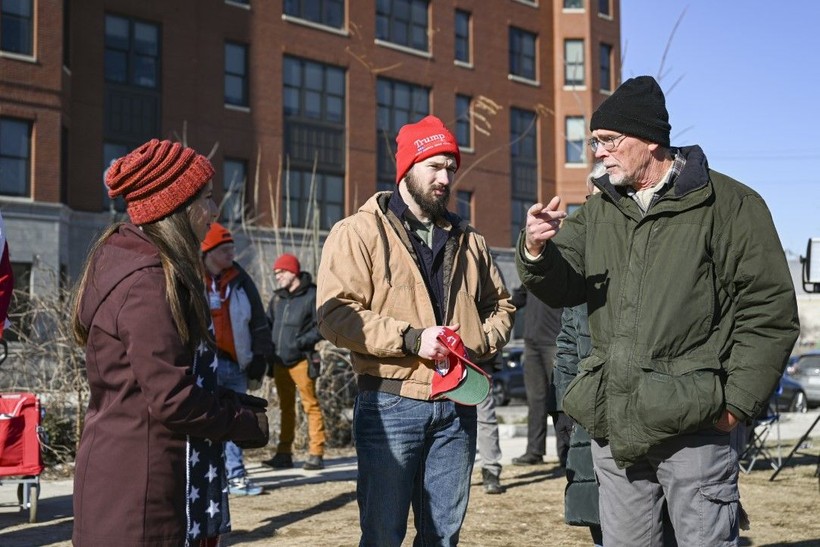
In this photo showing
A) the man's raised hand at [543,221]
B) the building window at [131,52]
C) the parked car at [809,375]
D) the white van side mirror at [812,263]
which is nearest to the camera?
the man's raised hand at [543,221]

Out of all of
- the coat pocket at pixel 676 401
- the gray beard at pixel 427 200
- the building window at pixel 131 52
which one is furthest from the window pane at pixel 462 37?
the coat pocket at pixel 676 401

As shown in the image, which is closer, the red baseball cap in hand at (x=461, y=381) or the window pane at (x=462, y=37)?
the red baseball cap in hand at (x=461, y=381)

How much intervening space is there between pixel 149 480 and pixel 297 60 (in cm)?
3134

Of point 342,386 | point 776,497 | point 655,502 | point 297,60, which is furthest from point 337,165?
point 655,502

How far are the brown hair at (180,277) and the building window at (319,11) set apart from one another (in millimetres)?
30891

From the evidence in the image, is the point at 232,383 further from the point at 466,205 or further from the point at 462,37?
the point at 462,37

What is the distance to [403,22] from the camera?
3675 cm

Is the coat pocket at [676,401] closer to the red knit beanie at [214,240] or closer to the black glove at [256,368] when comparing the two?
the red knit beanie at [214,240]

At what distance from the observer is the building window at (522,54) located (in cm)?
4138

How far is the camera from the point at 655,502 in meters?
3.85

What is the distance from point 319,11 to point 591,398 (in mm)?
31899

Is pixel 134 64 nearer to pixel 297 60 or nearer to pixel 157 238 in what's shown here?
pixel 297 60

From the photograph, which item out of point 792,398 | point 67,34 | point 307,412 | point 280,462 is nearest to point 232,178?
point 67,34

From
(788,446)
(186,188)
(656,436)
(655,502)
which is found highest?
(186,188)
